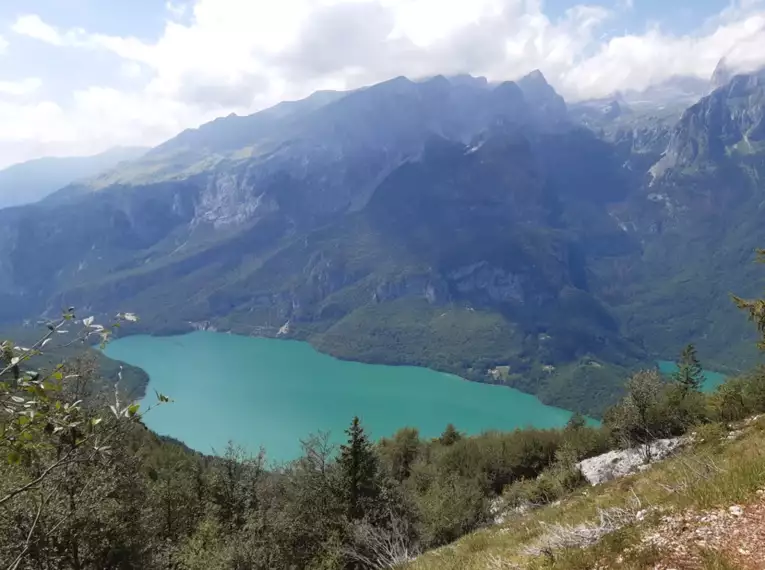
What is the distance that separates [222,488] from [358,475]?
971cm

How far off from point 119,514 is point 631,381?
123 ft

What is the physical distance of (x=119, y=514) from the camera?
19.1 meters

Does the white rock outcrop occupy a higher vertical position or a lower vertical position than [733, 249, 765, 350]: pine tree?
lower

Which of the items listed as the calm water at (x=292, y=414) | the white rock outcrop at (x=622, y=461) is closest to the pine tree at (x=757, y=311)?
the white rock outcrop at (x=622, y=461)

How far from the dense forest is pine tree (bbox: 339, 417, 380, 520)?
0.24 ft

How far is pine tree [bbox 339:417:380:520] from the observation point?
2719 centimetres

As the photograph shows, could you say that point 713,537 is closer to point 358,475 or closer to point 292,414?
point 358,475

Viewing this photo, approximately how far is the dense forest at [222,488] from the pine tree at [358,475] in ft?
0.24

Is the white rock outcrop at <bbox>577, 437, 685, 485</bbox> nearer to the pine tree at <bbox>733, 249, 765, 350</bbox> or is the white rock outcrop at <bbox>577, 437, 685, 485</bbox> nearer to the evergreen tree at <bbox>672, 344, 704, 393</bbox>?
the pine tree at <bbox>733, 249, 765, 350</bbox>

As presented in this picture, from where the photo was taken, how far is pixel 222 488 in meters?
31.6

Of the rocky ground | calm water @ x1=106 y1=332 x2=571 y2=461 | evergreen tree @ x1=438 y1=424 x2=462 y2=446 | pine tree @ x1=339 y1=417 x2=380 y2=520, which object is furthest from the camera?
calm water @ x1=106 y1=332 x2=571 y2=461

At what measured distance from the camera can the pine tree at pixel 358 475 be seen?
27188 mm

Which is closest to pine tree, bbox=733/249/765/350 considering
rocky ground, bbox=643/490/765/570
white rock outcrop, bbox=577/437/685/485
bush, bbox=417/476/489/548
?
rocky ground, bbox=643/490/765/570

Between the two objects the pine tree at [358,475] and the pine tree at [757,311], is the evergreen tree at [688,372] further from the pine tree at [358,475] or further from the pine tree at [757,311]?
the pine tree at [358,475]
